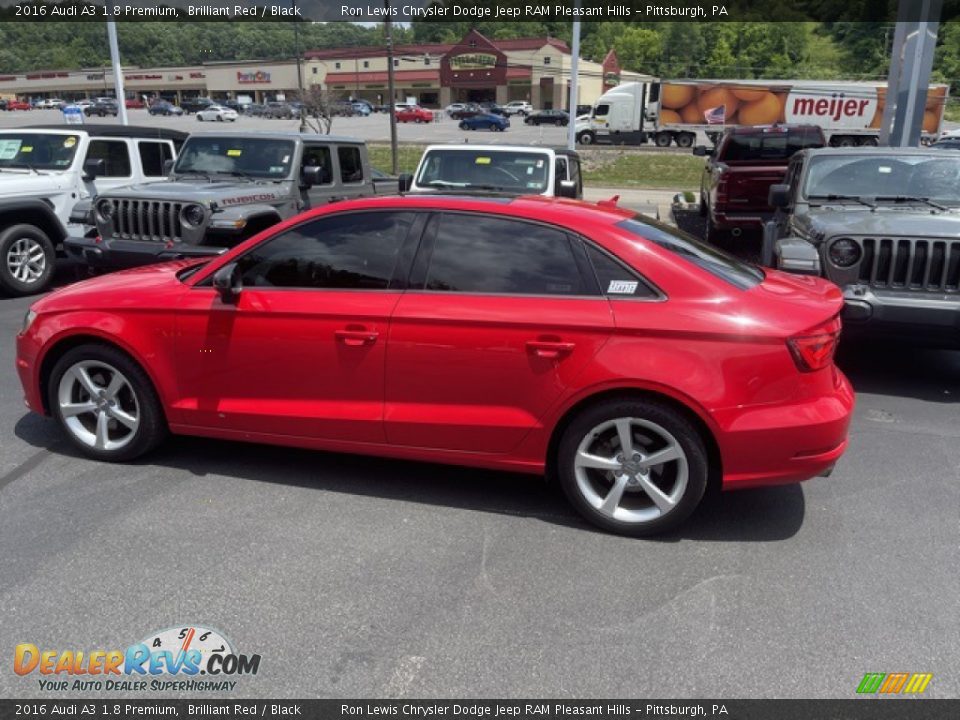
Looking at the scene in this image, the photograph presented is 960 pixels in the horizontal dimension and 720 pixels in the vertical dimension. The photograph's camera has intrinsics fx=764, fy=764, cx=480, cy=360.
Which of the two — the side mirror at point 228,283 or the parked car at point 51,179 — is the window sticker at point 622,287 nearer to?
the side mirror at point 228,283

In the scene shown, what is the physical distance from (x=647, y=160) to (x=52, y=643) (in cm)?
3262

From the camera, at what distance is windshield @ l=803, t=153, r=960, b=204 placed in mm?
6914

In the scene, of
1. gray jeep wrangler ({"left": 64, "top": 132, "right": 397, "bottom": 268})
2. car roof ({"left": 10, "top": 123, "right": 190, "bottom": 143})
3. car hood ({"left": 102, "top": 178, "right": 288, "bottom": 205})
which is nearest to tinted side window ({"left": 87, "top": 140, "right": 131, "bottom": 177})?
car roof ({"left": 10, "top": 123, "right": 190, "bottom": 143})

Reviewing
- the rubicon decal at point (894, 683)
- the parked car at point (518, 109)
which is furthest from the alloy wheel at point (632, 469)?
the parked car at point (518, 109)

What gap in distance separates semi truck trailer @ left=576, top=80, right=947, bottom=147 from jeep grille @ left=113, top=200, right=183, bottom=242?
29.7m

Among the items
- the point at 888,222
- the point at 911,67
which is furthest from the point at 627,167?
the point at 888,222

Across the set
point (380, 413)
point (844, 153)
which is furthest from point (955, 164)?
point (380, 413)

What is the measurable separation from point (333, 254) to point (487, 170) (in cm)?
578

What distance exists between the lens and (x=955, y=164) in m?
7.07

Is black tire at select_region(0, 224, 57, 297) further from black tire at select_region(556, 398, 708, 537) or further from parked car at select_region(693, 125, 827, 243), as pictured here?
parked car at select_region(693, 125, 827, 243)

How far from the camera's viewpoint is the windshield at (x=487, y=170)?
938cm

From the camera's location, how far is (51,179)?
924cm

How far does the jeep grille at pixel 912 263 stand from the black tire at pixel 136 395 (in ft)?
16.9

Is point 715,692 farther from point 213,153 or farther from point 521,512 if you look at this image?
point 213,153
